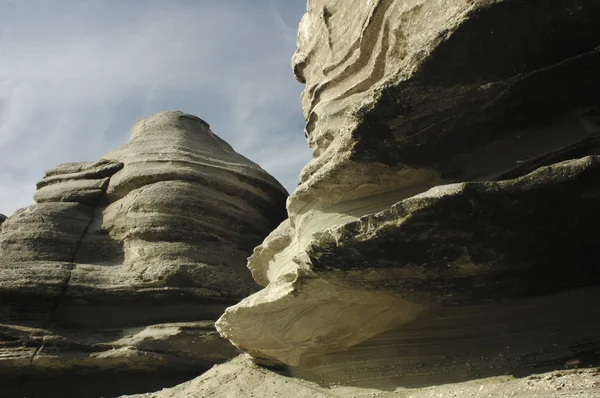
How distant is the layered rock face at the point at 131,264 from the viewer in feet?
22.3

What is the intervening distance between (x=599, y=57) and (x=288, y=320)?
2.92 metres

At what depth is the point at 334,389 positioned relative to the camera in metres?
4.75

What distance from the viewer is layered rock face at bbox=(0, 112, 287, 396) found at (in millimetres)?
6789

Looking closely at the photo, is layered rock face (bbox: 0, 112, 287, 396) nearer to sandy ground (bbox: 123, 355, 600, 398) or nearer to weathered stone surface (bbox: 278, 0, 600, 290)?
sandy ground (bbox: 123, 355, 600, 398)

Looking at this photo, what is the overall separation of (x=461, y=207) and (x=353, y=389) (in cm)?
195

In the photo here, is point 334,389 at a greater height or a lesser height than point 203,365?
lesser

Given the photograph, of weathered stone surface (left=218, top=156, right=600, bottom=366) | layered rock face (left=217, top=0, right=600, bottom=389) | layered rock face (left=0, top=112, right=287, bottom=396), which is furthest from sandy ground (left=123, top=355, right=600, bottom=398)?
layered rock face (left=0, top=112, right=287, bottom=396)

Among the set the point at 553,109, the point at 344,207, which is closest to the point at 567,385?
the point at 553,109

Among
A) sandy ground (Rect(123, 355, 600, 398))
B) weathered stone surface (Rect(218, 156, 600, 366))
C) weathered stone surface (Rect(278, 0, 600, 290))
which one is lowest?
sandy ground (Rect(123, 355, 600, 398))

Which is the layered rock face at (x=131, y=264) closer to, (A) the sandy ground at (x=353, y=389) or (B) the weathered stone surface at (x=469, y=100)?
(A) the sandy ground at (x=353, y=389)

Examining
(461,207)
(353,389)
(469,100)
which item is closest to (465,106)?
(469,100)

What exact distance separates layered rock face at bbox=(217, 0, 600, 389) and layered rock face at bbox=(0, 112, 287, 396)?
2.55 meters

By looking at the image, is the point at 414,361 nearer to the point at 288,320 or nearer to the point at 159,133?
the point at 288,320

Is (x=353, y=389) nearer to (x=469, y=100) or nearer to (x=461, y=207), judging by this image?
(x=461, y=207)
